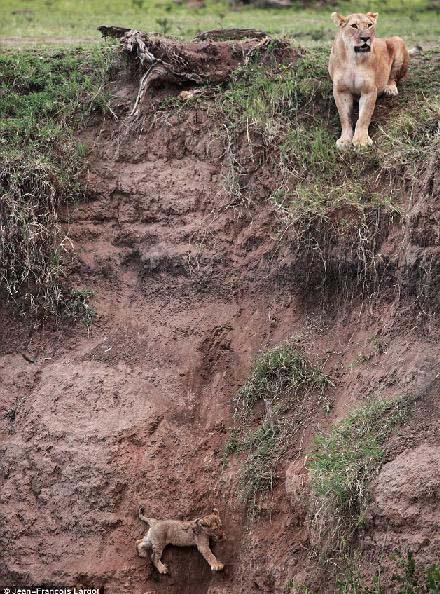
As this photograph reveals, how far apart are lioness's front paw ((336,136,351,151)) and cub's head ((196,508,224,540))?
13.3 ft

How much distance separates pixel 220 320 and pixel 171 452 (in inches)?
59.0

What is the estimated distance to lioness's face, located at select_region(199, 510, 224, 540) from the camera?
35.3 ft

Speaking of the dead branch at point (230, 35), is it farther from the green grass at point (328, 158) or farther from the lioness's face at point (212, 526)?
the lioness's face at point (212, 526)

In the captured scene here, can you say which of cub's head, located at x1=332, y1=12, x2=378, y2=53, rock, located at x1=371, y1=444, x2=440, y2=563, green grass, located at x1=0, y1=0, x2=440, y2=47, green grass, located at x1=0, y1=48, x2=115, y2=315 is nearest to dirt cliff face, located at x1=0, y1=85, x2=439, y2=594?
rock, located at x1=371, y1=444, x2=440, y2=563

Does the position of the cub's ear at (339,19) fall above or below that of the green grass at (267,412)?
above

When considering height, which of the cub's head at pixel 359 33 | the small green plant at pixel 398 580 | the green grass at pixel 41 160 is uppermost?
the cub's head at pixel 359 33

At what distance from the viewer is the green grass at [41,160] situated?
12648 mm

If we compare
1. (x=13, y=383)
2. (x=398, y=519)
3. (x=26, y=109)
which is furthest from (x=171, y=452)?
(x=26, y=109)

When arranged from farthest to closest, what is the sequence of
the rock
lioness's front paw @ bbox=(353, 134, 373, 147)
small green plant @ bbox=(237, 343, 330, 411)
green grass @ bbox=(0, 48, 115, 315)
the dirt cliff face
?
green grass @ bbox=(0, 48, 115, 315)
lioness's front paw @ bbox=(353, 134, 373, 147)
small green plant @ bbox=(237, 343, 330, 411)
the dirt cliff face
the rock

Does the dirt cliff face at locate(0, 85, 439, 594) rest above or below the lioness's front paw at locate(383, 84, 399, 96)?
below

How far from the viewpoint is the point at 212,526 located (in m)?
10.8

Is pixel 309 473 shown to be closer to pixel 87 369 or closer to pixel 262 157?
pixel 87 369

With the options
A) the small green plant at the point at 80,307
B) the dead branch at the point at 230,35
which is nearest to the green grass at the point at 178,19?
the dead branch at the point at 230,35

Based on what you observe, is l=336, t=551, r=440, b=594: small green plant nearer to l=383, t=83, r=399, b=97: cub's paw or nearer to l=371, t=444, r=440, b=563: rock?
l=371, t=444, r=440, b=563: rock
